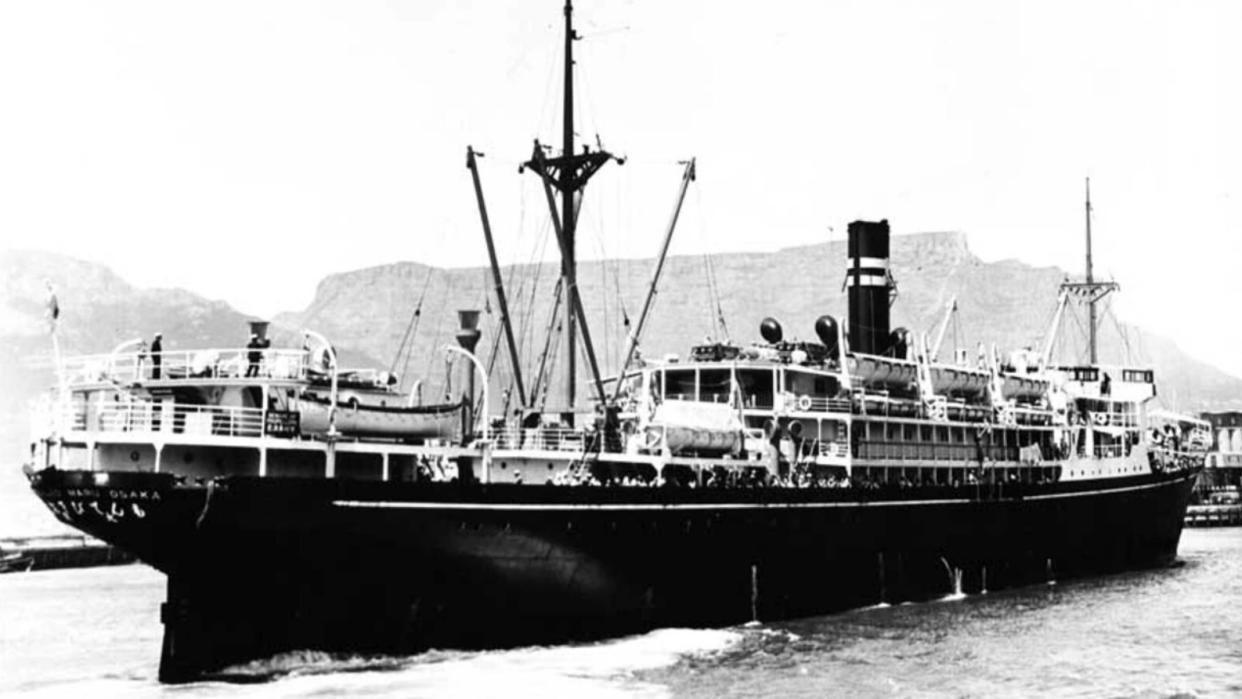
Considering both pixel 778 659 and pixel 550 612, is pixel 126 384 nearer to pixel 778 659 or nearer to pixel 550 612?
pixel 550 612

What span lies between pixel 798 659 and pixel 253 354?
1257 centimetres

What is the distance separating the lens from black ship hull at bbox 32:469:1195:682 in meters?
24.2

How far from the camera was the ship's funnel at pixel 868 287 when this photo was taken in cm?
4347

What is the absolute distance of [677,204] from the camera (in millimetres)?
40500

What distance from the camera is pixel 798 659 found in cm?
2780

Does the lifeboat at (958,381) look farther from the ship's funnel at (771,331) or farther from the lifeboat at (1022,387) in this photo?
the ship's funnel at (771,331)

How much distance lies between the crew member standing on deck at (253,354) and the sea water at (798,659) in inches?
210

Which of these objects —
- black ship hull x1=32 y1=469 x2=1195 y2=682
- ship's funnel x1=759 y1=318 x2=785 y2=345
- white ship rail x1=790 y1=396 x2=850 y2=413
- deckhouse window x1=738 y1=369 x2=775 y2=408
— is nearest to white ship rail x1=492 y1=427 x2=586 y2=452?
black ship hull x1=32 y1=469 x2=1195 y2=682

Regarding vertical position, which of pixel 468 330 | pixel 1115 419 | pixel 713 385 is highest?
pixel 468 330

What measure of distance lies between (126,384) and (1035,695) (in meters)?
17.9

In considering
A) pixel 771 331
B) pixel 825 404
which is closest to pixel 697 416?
pixel 825 404

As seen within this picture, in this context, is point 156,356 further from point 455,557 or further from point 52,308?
point 455,557

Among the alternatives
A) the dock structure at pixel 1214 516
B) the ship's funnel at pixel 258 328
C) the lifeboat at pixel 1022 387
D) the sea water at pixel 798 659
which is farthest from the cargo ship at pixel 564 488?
the dock structure at pixel 1214 516

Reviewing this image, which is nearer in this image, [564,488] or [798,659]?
[564,488]
